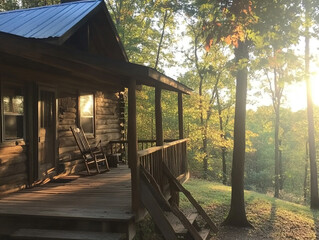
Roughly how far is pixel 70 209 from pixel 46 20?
512 centimetres

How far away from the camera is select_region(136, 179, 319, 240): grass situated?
8922 millimetres

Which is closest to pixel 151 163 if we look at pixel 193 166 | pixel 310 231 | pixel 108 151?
pixel 108 151

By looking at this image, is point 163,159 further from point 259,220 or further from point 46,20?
point 259,220

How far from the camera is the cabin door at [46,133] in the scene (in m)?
7.12

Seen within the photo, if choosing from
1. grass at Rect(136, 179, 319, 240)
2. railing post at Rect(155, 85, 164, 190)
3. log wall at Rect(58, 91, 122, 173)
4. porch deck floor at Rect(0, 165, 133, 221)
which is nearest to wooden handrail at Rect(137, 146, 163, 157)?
railing post at Rect(155, 85, 164, 190)

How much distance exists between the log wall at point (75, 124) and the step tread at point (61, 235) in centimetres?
358

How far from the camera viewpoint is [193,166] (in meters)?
26.0

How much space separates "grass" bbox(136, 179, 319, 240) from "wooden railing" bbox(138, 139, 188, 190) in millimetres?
1439

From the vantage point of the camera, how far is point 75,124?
347 inches

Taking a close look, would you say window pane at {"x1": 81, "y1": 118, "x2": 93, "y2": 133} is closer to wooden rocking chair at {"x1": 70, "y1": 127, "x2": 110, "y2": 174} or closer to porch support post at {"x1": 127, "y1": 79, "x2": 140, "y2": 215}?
wooden rocking chair at {"x1": 70, "y1": 127, "x2": 110, "y2": 174}

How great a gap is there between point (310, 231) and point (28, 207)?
8.95 m

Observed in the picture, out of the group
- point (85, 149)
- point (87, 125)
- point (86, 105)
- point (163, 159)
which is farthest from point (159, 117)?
point (87, 125)

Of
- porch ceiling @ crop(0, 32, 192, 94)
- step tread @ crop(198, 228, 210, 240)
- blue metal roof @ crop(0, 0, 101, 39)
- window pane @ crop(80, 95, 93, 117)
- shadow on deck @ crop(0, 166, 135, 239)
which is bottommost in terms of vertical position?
step tread @ crop(198, 228, 210, 240)

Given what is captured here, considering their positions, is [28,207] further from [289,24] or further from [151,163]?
[289,24]
